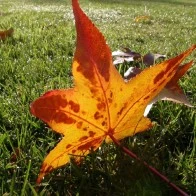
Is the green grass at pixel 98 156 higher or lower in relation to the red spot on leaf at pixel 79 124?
lower

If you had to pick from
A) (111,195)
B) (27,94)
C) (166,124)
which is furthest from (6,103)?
(111,195)

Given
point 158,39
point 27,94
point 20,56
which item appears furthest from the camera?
point 158,39

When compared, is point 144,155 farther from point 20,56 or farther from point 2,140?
point 20,56

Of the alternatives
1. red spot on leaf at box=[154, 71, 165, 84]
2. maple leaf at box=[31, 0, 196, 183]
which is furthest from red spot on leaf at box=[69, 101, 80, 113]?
red spot on leaf at box=[154, 71, 165, 84]

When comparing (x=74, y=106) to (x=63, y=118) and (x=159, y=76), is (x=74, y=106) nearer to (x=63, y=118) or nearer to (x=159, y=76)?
(x=63, y=118)

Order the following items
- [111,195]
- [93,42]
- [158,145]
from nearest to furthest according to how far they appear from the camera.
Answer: [93,42]
[111,195]
[158,145]

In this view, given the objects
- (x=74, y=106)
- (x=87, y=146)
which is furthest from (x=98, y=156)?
(x=74, y=106)

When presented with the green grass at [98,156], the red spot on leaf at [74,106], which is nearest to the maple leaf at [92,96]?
the red spot on leaf at [74,106]

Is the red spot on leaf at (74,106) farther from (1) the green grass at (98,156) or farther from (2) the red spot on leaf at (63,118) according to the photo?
(1) the green grass at (98,156)
